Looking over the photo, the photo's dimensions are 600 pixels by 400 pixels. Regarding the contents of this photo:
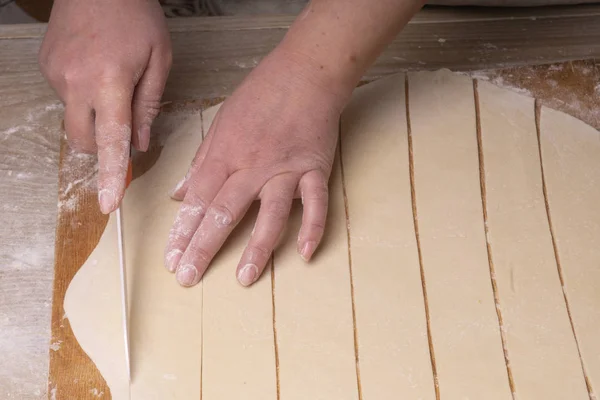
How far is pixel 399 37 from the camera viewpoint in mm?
2199

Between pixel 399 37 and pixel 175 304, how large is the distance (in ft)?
3.82

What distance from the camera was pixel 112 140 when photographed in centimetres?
160

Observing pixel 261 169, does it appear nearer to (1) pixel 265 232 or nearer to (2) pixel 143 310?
(1) pixel 265 232

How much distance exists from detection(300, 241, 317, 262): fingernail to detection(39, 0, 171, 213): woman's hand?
0.45 metres

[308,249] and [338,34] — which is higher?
[338,34]

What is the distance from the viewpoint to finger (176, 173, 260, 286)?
1600mm

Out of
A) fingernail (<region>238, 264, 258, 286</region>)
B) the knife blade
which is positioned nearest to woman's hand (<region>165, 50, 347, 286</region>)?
fingernail (<region>238, 264, 258, 286</region>)

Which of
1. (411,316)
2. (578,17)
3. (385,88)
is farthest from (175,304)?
(578,17)

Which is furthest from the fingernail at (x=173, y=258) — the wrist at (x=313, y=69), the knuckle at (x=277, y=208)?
the wrist at (x=313, y=69)

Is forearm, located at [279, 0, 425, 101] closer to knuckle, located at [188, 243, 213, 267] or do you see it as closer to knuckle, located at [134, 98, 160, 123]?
knuckle, located at [134, 98, 160, 123]

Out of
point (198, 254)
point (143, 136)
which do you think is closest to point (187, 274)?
point (198, 254)

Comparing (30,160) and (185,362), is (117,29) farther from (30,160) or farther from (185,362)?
(185,362)

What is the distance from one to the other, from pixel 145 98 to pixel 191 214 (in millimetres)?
332

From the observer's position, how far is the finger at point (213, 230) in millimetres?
1600
